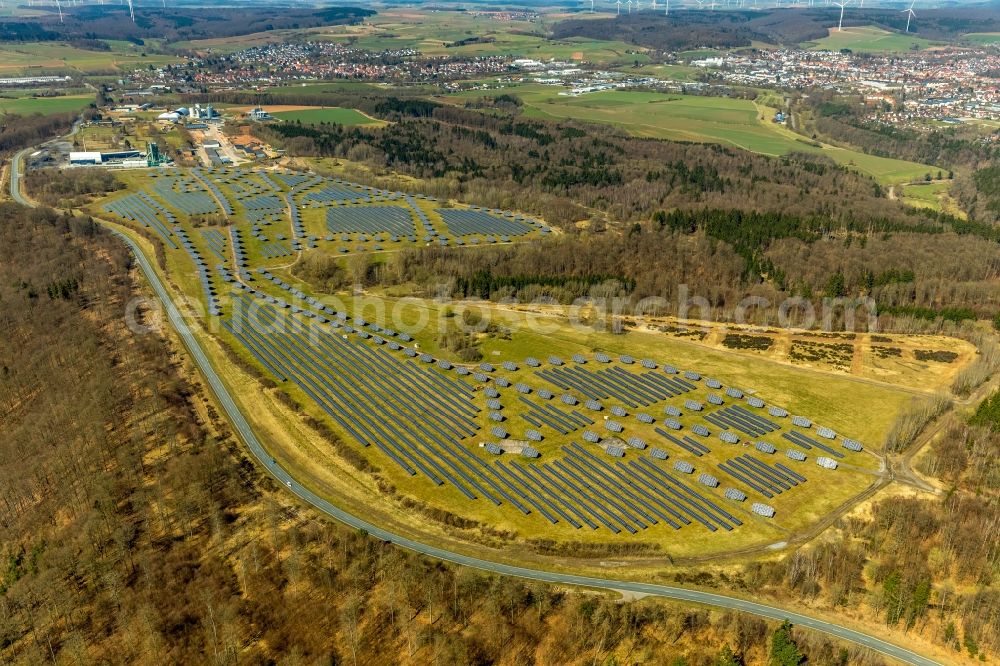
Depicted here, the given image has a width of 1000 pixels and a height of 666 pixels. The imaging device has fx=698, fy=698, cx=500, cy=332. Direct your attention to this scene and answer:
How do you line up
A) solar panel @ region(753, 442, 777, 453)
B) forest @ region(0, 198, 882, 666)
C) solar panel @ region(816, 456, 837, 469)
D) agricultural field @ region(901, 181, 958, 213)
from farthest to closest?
agricultural field @ region(901, 181, 958, 213)
solar panel @ region(753, 442, 777, 453)
solar panel @ region(816, 456, 837, 469)
forest @ region(0, 198, 882, 666)

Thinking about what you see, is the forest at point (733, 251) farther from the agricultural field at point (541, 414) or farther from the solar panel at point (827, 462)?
the solar panel at point (827, 462)

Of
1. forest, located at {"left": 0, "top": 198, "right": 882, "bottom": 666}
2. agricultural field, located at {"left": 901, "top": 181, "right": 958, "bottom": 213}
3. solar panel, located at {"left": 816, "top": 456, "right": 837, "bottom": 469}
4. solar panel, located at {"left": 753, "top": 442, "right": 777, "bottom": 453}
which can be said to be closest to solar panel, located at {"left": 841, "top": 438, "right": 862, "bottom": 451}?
solar panel, located at {"left": 816, "top": 456, "right": 837, "bottom": 469}

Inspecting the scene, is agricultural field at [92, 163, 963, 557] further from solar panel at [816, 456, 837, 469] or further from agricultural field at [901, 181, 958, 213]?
agricultural field at [901, 181, 958, 213]

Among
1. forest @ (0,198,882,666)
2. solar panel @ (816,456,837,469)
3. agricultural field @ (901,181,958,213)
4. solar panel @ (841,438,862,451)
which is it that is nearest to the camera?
forest @ (0,198,882,666)

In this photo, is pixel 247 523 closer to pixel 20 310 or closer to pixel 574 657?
pixel 574 657

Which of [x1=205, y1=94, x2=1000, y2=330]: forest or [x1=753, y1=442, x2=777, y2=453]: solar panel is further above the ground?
Answer: [x1=205, y1=94, x2=1000, y2=330]: forest

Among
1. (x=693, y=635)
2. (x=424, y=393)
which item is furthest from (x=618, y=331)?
(x=693, y=635)

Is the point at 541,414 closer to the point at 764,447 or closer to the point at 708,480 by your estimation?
the point at 708,480
